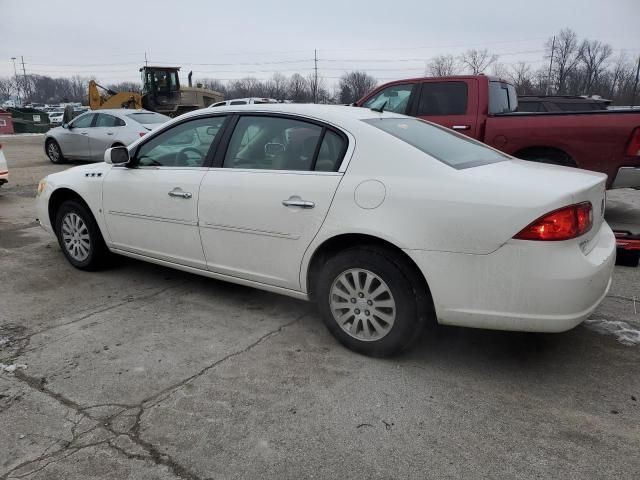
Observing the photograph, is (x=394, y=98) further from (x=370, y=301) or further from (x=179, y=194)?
(x=370, y=301)

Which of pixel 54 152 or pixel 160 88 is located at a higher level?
pixel 160 88

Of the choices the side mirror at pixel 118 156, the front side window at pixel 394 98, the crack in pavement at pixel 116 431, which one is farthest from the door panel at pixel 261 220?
the front side window at pixel 394 98

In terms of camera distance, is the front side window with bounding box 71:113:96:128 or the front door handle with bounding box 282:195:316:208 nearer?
the front door handle with bounding box 282:195:316:208

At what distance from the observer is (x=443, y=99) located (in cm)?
721

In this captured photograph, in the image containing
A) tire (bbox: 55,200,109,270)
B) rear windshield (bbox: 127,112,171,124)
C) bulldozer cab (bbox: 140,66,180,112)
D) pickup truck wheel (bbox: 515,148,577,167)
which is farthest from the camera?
bulldozer cab (bbox: 140,66,180,112)

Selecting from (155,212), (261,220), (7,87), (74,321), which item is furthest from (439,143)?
(7,87)

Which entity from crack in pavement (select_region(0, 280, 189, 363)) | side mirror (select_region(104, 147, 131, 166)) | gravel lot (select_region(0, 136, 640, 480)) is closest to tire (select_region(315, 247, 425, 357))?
gravel lot (select_region(0, 136, 640, 480))

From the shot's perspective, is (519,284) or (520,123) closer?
(519,284)

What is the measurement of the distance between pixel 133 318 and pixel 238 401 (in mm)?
1485

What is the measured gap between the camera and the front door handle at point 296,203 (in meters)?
3.29

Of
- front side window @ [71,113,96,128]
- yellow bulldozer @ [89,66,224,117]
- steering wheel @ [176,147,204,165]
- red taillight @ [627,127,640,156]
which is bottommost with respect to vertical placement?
red taillight @ [627,127,640,156]

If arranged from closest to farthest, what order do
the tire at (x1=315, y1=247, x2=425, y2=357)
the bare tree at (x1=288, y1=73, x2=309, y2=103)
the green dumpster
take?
the tire at (x1=315, y1=247, x2=425, y2=357) → the green dumpster → the bare tree at (x1=288, y1=73, x2=309, y2=103)

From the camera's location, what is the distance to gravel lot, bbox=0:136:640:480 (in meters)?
2.34

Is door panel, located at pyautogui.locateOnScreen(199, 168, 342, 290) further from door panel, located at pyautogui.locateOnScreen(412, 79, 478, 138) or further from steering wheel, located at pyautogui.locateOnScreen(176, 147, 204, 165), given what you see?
door panel, located at pyautogui.locateOnScreen(412, 79, 478, 138)
